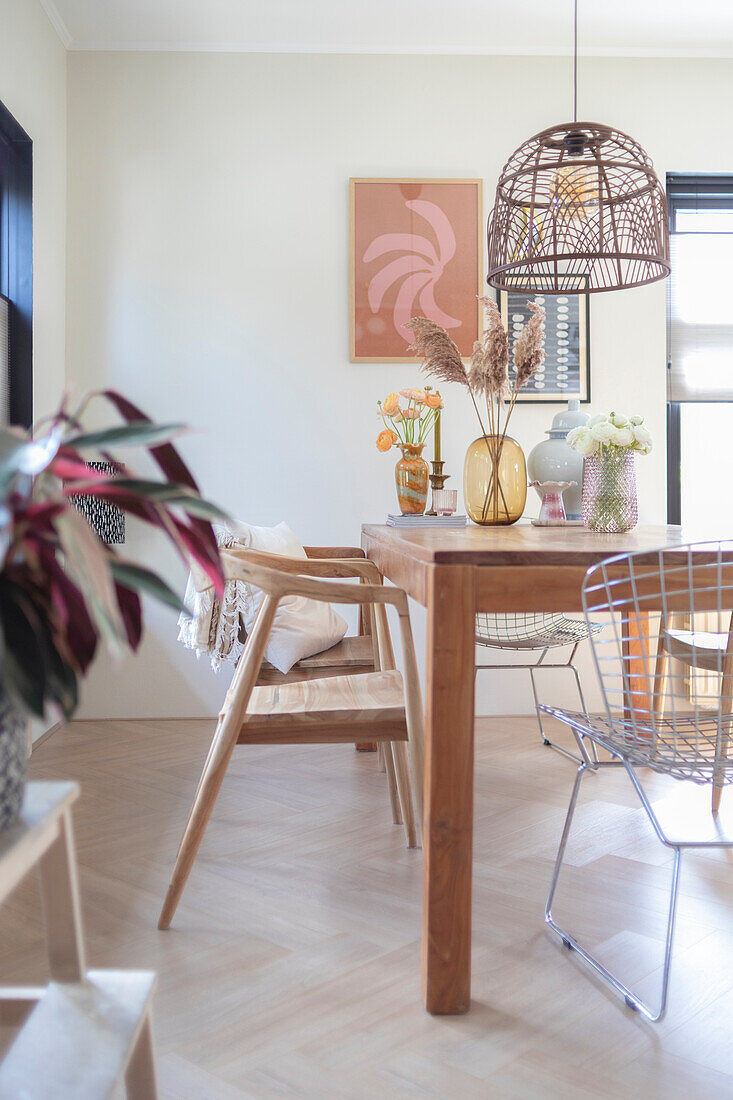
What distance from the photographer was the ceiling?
3520mm

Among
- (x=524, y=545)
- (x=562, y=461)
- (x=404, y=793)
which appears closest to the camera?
(x=524, y=545)

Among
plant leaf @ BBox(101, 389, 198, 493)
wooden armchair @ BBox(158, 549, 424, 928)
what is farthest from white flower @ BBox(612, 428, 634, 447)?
plant leaf @ BBox(101, 389, 198, 493)

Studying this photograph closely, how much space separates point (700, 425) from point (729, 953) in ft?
9.01

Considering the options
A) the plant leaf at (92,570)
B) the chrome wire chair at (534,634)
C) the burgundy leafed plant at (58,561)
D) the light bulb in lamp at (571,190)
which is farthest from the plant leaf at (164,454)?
the chrome wire chair at (534,634)

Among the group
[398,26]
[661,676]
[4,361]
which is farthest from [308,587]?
[398,26]

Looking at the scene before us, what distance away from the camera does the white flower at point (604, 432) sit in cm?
229

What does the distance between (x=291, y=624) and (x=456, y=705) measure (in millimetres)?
1029

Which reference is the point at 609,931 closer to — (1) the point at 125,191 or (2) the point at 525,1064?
(2) the point at 525,1064

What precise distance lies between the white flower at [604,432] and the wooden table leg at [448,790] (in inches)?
33.7

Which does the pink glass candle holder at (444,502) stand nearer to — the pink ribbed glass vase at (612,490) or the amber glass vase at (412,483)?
the amber glass vase at (412,483)

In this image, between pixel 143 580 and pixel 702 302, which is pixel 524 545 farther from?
pixel 702 302

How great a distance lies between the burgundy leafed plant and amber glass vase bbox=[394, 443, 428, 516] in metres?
2.27

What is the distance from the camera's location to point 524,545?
5.98 ft

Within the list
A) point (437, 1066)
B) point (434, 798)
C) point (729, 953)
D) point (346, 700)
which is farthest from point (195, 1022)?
point (729, 953)
